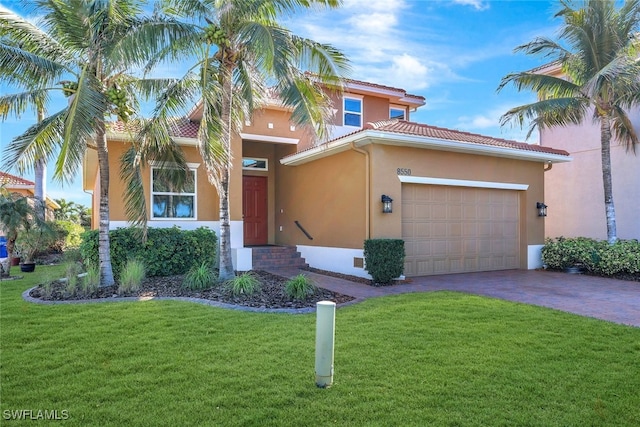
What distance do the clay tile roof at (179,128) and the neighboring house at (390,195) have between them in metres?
0.07

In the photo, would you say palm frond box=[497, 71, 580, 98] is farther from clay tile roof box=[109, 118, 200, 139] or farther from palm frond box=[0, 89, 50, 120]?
palm frond box=[0, 89, 50, 120]

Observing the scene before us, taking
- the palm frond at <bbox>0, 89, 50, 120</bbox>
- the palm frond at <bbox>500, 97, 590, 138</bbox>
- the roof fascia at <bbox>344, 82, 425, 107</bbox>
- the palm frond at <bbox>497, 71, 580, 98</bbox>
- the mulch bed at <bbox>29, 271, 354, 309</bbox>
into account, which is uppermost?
the roof fascia at <bbox>344, 82, 425, 107</bbox>

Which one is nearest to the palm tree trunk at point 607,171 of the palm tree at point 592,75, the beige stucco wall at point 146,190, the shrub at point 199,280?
the palm tree at point 592,75

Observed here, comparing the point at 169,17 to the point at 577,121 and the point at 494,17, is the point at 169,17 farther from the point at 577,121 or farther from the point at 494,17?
the point at 577,121

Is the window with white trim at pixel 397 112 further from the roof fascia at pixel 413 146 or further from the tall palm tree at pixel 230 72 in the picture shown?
the tall palm tree at pixel 230 72

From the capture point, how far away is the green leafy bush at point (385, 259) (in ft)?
34.5

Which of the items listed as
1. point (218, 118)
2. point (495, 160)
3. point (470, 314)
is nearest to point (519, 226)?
point (495, 160)

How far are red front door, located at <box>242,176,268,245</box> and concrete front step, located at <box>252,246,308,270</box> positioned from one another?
2122 mm

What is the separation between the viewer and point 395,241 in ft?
→ 35.0

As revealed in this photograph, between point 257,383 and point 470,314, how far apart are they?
432 centimetres

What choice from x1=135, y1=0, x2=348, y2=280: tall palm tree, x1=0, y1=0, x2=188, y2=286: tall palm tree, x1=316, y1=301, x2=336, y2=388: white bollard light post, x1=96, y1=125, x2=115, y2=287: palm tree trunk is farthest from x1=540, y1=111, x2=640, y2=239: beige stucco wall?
x1=96, y1=125, x2=115, y2=287: palm tree trunk

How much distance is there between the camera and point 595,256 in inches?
488

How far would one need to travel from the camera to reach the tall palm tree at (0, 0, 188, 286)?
8352 mm

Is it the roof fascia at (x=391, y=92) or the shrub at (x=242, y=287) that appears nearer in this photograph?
the shrub at (x=242, y=287)
